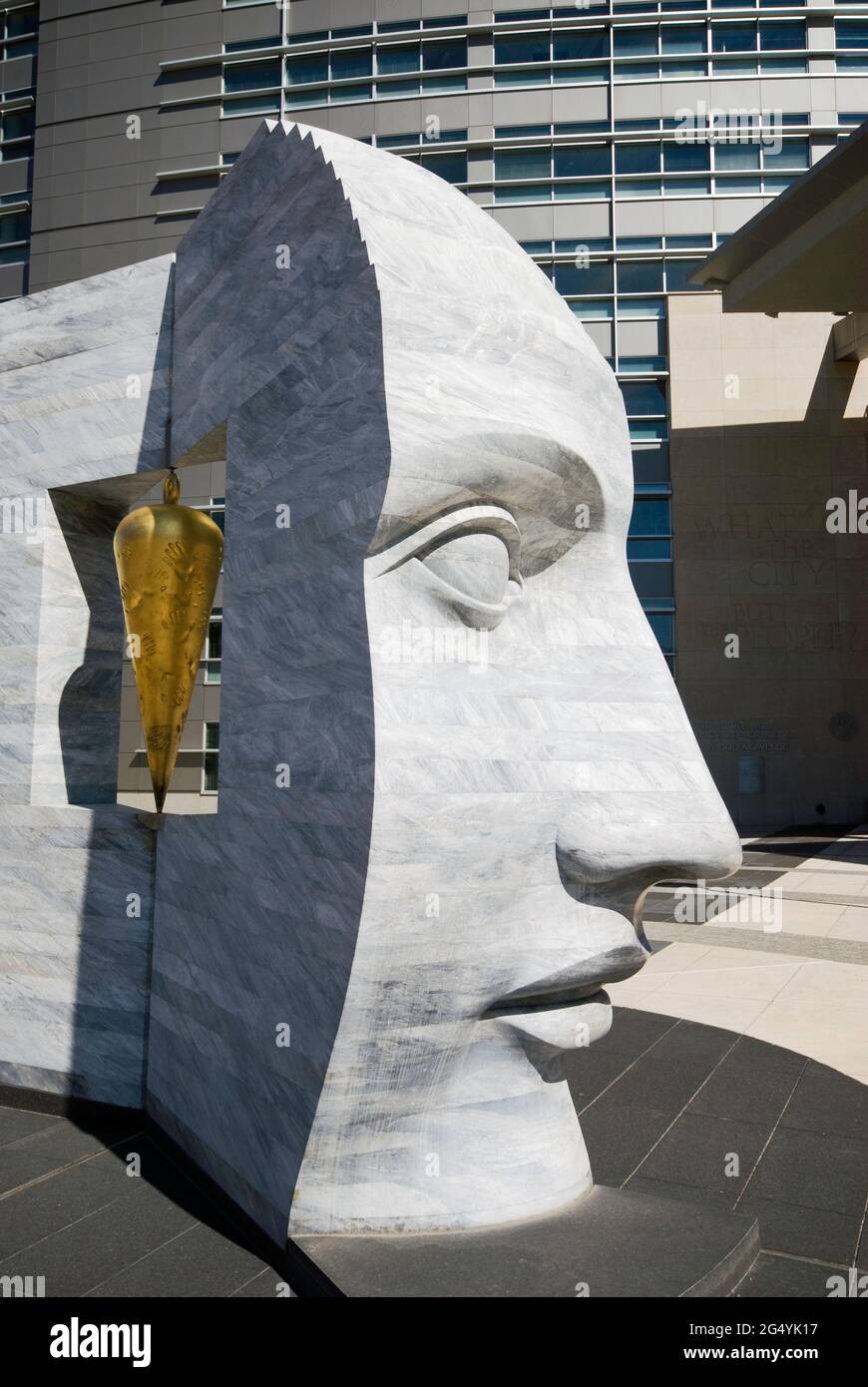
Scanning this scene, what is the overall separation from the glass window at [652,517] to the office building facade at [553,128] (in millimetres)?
52

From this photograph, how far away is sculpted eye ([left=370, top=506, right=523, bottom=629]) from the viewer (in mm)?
3334

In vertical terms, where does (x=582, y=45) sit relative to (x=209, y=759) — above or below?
above

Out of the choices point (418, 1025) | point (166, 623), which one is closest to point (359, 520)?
point (418, 1025)

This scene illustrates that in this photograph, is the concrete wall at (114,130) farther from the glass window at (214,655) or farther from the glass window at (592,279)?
the glass window at (214,655)

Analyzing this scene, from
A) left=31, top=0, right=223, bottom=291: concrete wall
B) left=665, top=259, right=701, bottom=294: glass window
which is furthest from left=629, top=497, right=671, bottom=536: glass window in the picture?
→ left=31, top=0, right=223, bottom=291: concrete wall

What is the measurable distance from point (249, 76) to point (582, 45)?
945cm

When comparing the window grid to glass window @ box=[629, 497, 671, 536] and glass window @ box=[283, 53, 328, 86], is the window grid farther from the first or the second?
glass window @ box=[283, 53, 328, 86]

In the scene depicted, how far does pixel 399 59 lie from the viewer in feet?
92.0


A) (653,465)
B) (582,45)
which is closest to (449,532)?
(653,465)

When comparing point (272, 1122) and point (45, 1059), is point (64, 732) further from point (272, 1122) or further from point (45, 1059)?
point (272, 1122)

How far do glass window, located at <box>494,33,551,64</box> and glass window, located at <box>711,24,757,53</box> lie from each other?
179 inches

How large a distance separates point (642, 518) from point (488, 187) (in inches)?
397

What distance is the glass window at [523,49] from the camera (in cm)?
2762

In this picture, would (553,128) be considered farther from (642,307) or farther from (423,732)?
(423,732)
